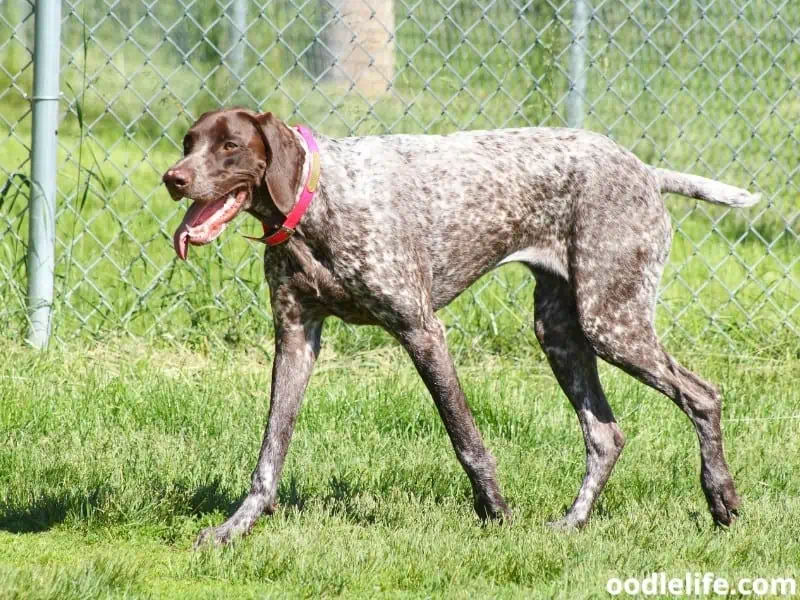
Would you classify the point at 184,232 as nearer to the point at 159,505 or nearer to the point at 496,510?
the point at 159,505

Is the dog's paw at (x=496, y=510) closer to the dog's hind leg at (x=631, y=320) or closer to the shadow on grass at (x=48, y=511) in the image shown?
the dog's hind leg at (x=631, y=320)

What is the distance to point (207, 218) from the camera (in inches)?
147

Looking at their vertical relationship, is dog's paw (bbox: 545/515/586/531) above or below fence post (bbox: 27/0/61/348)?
below

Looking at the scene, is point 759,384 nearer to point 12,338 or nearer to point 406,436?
point 406,436

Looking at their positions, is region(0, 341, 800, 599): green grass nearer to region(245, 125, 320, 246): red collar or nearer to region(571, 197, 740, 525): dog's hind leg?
region(571, 197, 740, 525): dog's hind leg

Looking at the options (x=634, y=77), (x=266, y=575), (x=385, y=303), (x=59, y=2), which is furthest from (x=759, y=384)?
(x=59, y=2)

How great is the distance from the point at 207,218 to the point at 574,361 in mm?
1432

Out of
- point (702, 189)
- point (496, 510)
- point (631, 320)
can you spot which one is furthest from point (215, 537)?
point (702, 189)

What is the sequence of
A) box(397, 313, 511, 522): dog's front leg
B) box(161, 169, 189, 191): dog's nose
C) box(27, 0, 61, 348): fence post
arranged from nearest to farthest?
box(161, 169, 189, 191): dog's nose < box(397, 313, 511, 522): dog's front leg < box(27, 0, 61, 348): fence post

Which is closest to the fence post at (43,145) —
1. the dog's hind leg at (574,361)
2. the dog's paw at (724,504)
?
the dog's hind leg at (574,361)

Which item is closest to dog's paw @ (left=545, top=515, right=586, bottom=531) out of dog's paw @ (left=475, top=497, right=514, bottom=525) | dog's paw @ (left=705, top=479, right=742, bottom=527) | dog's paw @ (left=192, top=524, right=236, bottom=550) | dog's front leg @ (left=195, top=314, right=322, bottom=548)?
dog's paw @ (left=475, top=497, right=514, bottom=525)

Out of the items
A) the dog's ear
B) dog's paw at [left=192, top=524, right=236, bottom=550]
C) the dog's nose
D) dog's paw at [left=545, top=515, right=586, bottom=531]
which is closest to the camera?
the dog's nose

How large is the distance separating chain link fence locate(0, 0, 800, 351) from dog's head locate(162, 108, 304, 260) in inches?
82.3

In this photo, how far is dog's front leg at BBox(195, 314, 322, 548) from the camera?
→ 4074 mm
